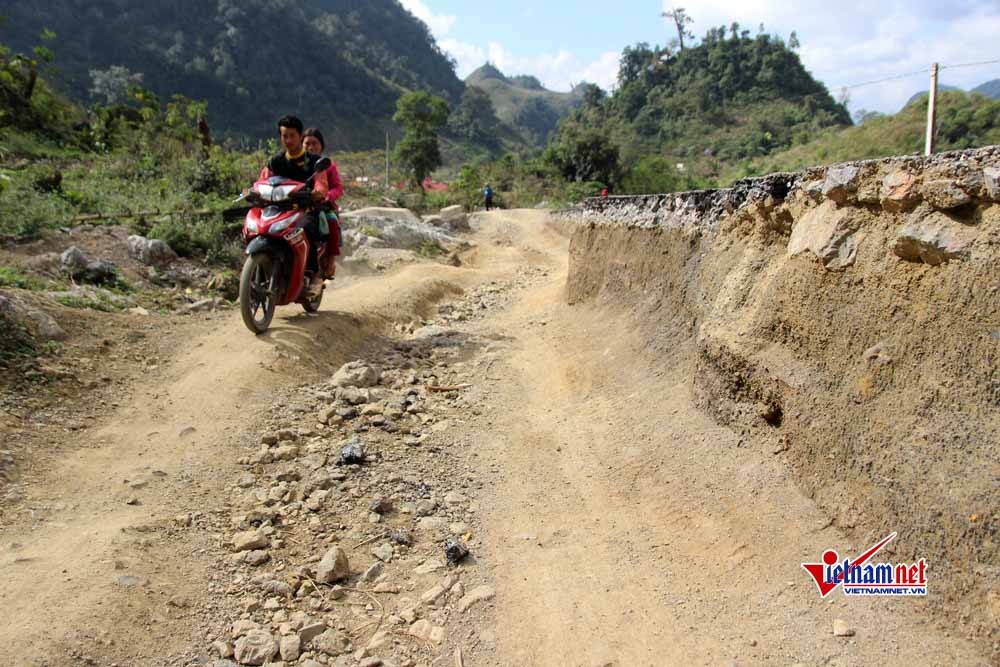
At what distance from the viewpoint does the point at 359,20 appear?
101 metres

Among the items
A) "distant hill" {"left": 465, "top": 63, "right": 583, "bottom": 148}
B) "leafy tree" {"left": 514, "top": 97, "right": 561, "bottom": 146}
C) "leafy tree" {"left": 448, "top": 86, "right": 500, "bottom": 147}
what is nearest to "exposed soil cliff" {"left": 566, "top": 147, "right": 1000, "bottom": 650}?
"leafy tree" {"left": 448, "top": 86, "right": 500, "bottom": 147}

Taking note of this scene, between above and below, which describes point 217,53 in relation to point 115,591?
above

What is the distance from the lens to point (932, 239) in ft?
7.21

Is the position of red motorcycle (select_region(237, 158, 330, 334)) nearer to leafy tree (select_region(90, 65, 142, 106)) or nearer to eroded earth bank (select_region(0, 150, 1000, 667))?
eroded earth bank (select_region(0, 150, 1000, 667))

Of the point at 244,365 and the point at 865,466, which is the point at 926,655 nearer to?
the point at 865,466

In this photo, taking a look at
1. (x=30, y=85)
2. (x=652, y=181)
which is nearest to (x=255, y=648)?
(x=30, y=85)

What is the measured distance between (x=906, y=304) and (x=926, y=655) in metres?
1.19

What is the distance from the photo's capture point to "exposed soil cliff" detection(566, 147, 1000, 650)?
6.31 feet

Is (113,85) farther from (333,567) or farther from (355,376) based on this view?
(333,567)

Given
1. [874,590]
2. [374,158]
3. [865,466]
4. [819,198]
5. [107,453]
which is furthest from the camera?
[374,158]

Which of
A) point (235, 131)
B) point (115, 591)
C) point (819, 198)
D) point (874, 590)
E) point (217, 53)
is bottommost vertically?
point (115, 591)

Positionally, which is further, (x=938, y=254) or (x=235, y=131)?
(x=235, y=131)

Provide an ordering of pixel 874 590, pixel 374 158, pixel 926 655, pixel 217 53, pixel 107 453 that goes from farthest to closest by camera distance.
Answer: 1. pixel 217 53
2. pixel 374 158
3. pixel 107 453
4. pixel 874 590
5. pixel 926 655

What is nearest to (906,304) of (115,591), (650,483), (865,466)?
(865,466)
